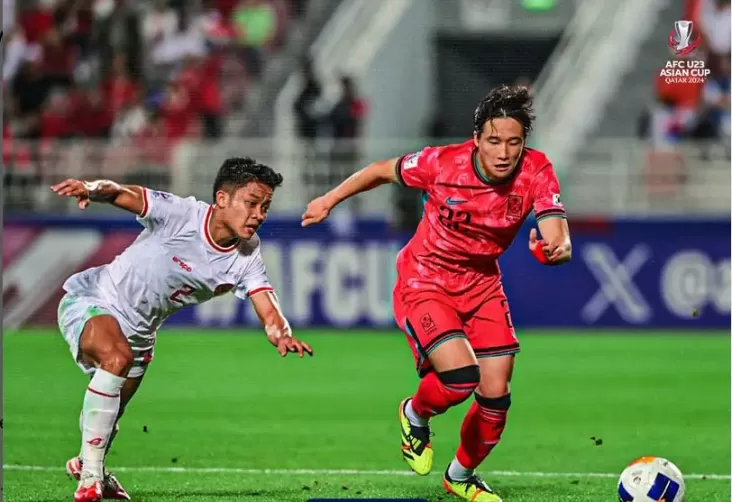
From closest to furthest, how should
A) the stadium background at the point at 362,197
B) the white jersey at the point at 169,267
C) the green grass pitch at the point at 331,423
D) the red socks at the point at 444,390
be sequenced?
the red socks at the point at 444,390 < the white jersey at the point at 169,267 < the green grass pitch at the point at 331,423 < the stadium background at the point at 362,197

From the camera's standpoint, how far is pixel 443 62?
34.2ft

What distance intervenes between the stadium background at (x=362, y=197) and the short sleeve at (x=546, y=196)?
8.93ft

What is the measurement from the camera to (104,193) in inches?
244

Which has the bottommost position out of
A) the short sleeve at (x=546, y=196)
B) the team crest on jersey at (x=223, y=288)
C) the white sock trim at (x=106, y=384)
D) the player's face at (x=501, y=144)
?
the white sock trim at (x=106, y=384)

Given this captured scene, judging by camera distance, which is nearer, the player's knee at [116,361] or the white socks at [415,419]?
the player's knee at [116,361]

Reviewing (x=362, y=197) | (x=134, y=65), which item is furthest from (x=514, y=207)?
(x=134, y=65)

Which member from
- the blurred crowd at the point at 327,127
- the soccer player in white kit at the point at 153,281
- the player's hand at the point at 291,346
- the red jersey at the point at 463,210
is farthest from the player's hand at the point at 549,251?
the blurred crowd at the point at 327,127

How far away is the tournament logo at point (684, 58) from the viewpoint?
7.46 m

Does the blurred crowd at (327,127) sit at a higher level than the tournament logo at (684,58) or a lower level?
lower

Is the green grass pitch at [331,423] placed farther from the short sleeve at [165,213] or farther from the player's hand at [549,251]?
the player's hand at [549,251]

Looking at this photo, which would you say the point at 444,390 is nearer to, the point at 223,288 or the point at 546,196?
the point at 546,196

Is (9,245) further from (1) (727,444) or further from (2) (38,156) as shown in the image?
(1) (727,444)

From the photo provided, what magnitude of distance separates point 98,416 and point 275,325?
92cm

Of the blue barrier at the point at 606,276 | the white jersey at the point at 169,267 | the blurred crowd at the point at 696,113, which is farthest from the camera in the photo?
the blue barrier at the point at 606,276
